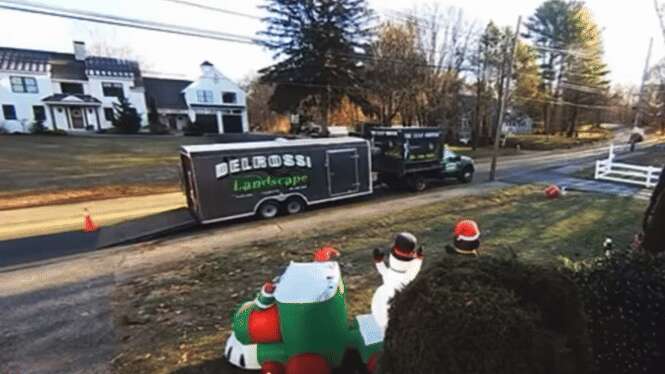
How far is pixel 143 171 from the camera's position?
697 inches

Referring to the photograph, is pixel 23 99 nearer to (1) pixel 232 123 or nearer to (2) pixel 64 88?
(2) pixel 64 88

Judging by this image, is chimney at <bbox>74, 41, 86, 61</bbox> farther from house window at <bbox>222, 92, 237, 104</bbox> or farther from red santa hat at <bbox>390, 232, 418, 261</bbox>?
red santa hat at <bbox>390, 232, 418, 261</bbox>

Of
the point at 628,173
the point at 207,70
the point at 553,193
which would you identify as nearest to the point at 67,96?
the point at 207,70

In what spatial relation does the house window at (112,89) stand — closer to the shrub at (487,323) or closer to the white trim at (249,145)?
the white trim at (249,145)

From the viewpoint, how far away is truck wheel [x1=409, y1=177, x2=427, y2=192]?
1453cm

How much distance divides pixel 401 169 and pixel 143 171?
1275cm

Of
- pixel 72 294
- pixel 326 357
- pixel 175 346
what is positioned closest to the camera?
pixel 326 357

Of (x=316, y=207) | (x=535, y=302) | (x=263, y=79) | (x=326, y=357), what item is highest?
(x=263, y=79)

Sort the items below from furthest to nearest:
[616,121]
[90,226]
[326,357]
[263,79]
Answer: [616,121] < [263,79] < [90,226] < [326,357]

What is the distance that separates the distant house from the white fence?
111ft

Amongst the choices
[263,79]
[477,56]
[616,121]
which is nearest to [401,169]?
[263,79]

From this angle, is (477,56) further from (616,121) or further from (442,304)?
(616,121)

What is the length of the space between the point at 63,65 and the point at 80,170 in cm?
2721

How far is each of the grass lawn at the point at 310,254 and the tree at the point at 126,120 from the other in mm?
31874
